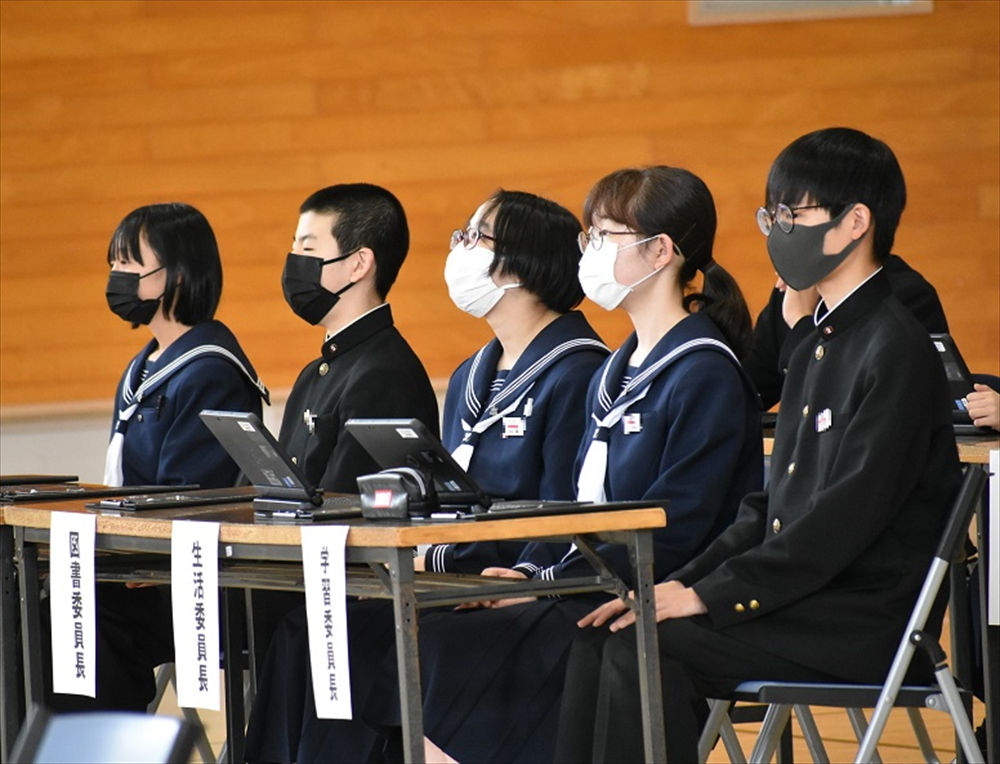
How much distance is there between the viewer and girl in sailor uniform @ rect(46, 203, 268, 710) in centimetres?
412

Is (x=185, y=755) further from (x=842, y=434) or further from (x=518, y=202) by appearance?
(x=518, y=202)

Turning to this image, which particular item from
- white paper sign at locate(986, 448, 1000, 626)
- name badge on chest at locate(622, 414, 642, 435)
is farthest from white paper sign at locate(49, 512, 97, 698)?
white paper sign at locate(986, 448, 1000, 626)

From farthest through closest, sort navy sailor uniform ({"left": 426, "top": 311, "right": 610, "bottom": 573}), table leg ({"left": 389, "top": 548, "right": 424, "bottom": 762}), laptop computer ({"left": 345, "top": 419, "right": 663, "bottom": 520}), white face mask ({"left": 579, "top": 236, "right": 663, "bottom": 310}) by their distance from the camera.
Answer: navy sailor uniform ({"left": 426, "top": 311, "right": 610, "bottom": 573}) < white face mask ({"left": 579, "top": 236, "right": 663, "bottom": 310}) < laptop computer ({"left": 345, "top": 419, "right": 663, "bottom": 520}) < table leg ({"left": 389, "top": 548, "right": 424, "bottom": 762})

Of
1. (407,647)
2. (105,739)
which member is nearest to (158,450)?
(407,647)

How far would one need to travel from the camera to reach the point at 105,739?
186 cm

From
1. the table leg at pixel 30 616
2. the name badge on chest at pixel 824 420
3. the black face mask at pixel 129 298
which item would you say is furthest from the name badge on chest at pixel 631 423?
the black face mask at pixel 129 298

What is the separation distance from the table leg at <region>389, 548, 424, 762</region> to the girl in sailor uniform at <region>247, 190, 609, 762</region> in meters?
0.69

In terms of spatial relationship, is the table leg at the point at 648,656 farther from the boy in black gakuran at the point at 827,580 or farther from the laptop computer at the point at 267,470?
the laptop computer at the point at 267,470

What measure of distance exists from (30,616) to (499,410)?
1.09 m

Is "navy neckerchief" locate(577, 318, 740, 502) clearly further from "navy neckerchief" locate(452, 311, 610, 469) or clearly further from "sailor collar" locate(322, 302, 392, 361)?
"sailor collar" locate(322, 302, 392, 361)

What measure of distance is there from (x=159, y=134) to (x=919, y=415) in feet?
15.3

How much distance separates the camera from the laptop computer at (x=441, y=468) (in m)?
2.87

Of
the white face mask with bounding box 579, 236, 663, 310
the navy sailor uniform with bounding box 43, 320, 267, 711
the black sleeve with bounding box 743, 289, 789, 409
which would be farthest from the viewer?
the black sleeve with bounding box 743, 289, 789, 409

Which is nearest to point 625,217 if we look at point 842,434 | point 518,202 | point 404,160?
Result: point 518,202
